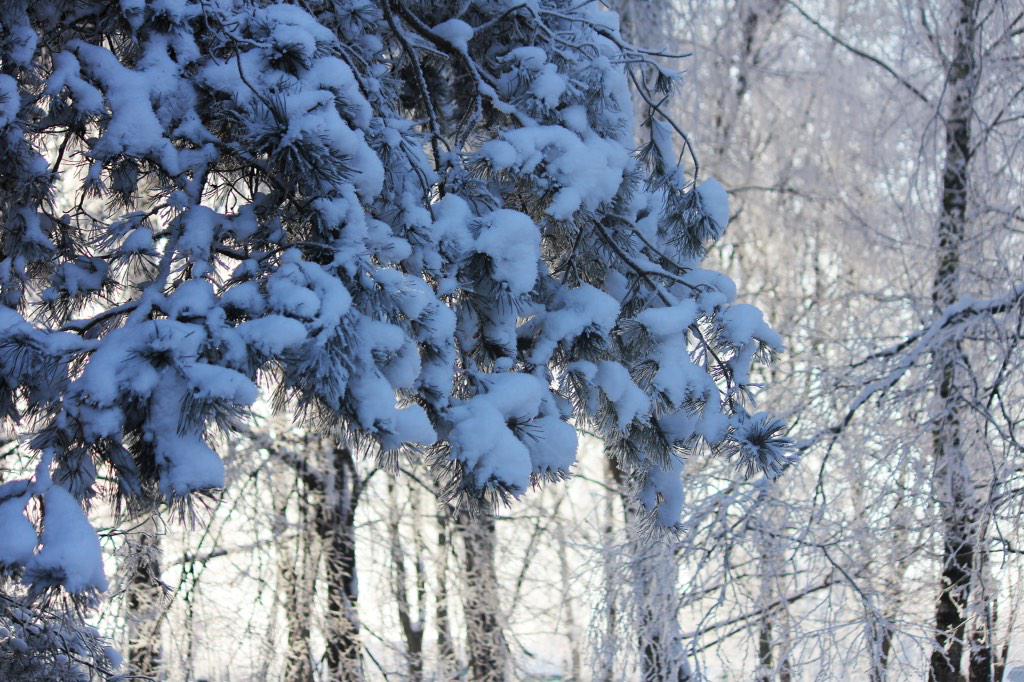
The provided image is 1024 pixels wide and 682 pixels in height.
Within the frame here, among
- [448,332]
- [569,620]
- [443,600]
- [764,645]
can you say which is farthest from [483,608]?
[448,332]

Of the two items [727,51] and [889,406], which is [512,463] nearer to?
[889,406]

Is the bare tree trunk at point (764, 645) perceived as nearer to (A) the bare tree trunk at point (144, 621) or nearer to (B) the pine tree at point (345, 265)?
(B) the pine tree at point (345, 265)

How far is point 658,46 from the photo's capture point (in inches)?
330

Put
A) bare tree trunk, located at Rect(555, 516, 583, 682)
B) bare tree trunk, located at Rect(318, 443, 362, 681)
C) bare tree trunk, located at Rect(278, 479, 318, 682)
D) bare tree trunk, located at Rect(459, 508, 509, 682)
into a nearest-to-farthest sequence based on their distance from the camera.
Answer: bare tree trunk, located at Rect(278, 479, 318, 682) → bare tree trunk, located at Rect(318, 443, 362, 681) → bare tree trunk, located at Rect(459, 508, 509, 682) → bare tree trunk, located at Rect(555, 516, 583, 682)

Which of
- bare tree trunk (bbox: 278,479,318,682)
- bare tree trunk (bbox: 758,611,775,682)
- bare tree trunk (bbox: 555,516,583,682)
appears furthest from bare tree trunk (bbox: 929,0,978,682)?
bare tree trunk (bbox: 278,479,318,682)

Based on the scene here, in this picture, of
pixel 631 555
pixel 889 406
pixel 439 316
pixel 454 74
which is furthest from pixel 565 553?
pixel 439 316

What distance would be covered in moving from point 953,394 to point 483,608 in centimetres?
493

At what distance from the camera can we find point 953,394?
632 cm

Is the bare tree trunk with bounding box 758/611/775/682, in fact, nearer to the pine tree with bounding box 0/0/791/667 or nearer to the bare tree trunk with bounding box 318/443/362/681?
the pine tree with bounding box 0/0/791/667

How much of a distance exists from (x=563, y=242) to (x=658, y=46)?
4.80 meters

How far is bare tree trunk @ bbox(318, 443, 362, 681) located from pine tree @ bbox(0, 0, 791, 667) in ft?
16.5

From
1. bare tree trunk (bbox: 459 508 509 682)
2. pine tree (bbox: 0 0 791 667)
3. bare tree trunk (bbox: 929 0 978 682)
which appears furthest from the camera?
bare tree trunk (bbox: 459 508 509 682)

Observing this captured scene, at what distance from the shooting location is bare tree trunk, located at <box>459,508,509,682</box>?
9422 millimetres

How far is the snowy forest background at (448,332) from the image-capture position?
278 cm
